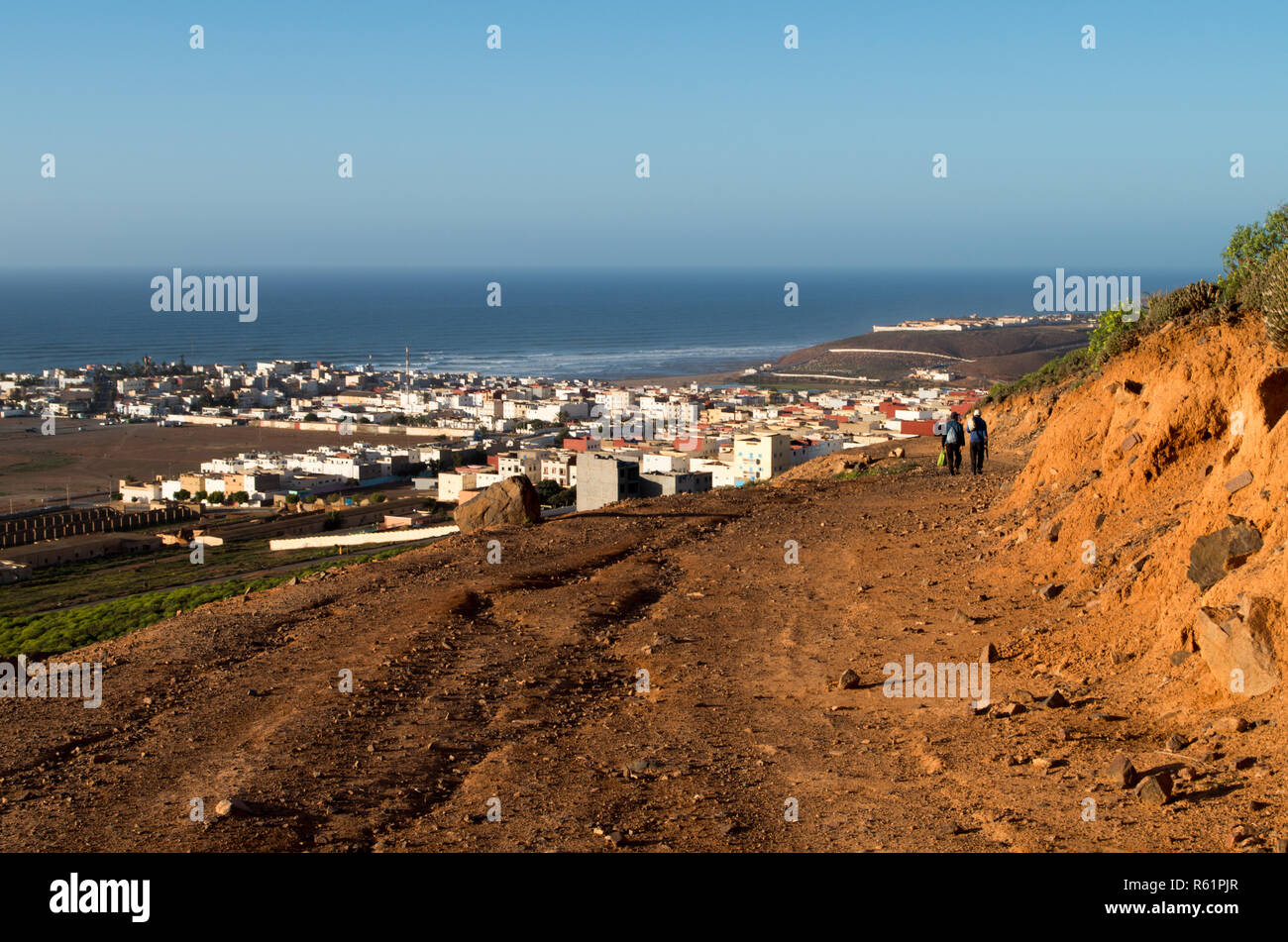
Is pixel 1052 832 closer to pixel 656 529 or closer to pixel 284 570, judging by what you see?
pixel 656 529

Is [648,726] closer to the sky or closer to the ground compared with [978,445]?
closer to the ground

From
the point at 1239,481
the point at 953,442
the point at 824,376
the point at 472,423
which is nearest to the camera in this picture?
the point at 1239,481

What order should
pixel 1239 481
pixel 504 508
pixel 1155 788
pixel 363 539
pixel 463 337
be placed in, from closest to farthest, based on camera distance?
pixel 1155 788 → pixel 1239 481 → pixel 504 508 → pixel 363 539 → pixel 463 337

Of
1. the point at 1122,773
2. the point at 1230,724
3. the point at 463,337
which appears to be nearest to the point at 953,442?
the point at 1230,724

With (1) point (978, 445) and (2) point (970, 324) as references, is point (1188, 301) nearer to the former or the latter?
(1) point (978, 445)

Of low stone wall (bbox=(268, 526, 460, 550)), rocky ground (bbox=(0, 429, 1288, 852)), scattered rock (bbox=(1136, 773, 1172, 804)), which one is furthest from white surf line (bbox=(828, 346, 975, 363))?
scattered rock (bbox=(1136, 773, 1172, 804))

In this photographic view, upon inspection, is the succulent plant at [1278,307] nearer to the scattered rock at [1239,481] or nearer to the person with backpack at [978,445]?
the scattered rock at [1239,481]

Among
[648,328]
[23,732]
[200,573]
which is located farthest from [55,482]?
[648,328]

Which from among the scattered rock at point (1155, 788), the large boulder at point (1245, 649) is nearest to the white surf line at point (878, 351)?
the large boulder at point (1245, 649)
